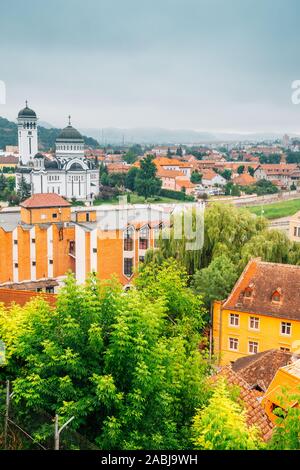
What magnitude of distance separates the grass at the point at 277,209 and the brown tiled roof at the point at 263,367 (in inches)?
688

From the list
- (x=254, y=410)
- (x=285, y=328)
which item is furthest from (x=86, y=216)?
(x=254, y=410)

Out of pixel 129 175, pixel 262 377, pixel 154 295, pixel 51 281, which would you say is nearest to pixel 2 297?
pixel 154 295

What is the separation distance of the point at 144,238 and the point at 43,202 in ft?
8.50

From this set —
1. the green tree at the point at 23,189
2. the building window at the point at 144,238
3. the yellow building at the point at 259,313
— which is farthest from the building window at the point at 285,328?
the green tree at the point at 23,189

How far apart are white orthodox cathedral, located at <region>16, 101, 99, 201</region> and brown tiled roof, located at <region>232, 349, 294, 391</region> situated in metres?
22.2

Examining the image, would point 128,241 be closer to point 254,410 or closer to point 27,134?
point 254,410

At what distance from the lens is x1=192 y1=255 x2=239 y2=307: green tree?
775cm

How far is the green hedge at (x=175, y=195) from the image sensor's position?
96.9 feet

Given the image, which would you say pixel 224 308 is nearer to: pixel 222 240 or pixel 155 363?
pixel 222 240

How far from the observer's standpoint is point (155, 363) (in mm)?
3447

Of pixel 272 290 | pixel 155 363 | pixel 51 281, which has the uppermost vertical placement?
pixel 155 363

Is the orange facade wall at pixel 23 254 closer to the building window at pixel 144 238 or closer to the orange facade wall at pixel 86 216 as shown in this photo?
the orange facade wall at pixel 86 216

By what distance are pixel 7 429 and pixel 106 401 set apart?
0.60 m

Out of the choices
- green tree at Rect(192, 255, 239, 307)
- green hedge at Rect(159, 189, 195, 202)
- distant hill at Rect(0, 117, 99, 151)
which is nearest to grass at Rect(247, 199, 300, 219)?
green hedge at Rect(159, 189, 195, 202)
